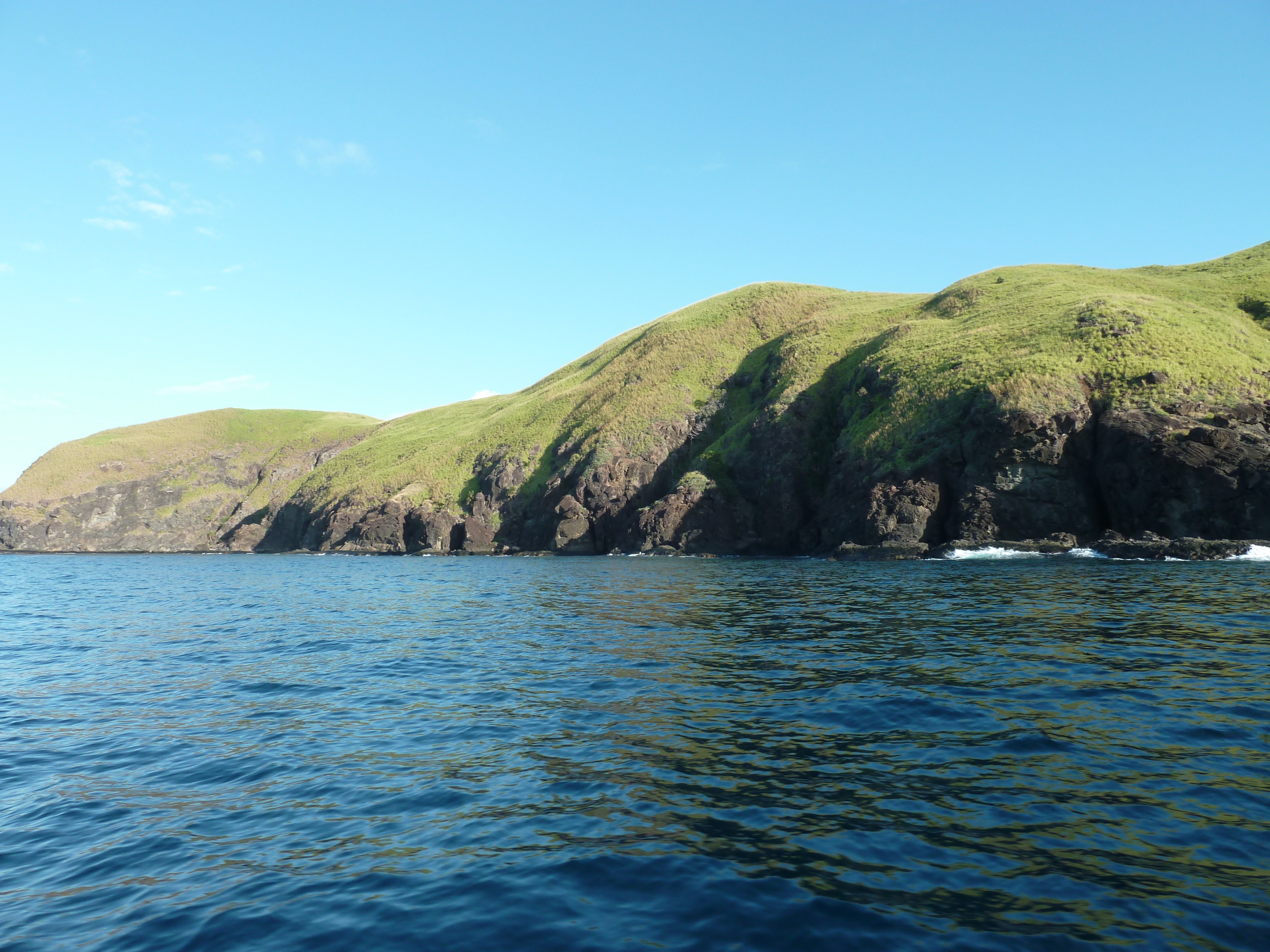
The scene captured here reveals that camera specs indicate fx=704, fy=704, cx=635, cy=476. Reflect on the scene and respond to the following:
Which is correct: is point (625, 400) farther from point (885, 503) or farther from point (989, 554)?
point (989, 554)

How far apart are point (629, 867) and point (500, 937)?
1.94 metres

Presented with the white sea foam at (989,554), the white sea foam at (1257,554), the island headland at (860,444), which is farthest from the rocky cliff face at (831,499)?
the white sea foam at (1257,554)

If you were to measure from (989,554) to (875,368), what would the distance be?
3939 cm

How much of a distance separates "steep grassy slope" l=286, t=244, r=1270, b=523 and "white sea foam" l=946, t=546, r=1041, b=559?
14131 mm

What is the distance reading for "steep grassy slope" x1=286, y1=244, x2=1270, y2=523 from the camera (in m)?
68.9

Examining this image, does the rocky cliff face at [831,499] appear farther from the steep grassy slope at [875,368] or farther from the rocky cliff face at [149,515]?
the steep grassy slope at [875,368]

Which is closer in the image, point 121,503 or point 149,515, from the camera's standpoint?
point 121,503

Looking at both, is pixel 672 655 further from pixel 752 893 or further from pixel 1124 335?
pixel 1124 335

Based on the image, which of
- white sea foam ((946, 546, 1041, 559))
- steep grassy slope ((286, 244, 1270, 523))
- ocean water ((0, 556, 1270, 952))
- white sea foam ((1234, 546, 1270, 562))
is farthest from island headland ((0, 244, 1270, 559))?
ocean water ((0, 556, 1270, 952))

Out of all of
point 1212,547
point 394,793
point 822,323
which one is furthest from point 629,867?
point 822,323

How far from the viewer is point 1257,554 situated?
45.1 meters

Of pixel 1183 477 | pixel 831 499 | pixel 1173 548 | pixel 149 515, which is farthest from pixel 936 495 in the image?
pixel 149 515

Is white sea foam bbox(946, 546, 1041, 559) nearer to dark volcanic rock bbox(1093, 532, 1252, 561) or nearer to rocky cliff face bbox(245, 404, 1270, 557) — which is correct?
rocky cliff face bbox(245, 404, 1270, 557)

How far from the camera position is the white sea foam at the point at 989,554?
183ft
